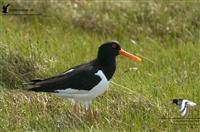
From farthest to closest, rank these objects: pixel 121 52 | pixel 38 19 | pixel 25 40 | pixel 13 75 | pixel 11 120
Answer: pixel 38 19, pixel 25 40, pixel 13 75, pixel 121 52, pixel 11 120

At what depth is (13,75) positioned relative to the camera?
778cm

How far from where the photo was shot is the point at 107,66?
7074 millimetres

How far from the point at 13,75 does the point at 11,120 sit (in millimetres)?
1087

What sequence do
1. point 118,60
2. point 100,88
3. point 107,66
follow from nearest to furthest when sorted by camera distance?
1. point 100,88
2. point 107,66
3. point 118,60

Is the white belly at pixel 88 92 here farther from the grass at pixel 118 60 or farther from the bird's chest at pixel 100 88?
the grass at pixel 118 60

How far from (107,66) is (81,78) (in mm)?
343

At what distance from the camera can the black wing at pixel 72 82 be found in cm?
682

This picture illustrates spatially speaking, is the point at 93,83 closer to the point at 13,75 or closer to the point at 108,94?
the point at 108,94

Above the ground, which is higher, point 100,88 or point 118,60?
point 100,88

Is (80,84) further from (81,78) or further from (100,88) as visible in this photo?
(100,88)

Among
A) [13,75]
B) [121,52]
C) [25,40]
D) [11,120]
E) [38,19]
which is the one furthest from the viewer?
[38,19]

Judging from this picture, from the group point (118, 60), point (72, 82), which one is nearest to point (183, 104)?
point (72, 82)

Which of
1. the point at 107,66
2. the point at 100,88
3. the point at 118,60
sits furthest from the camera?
the point at 118,60

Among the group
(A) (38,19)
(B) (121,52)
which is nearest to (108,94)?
(B) (121,52)
